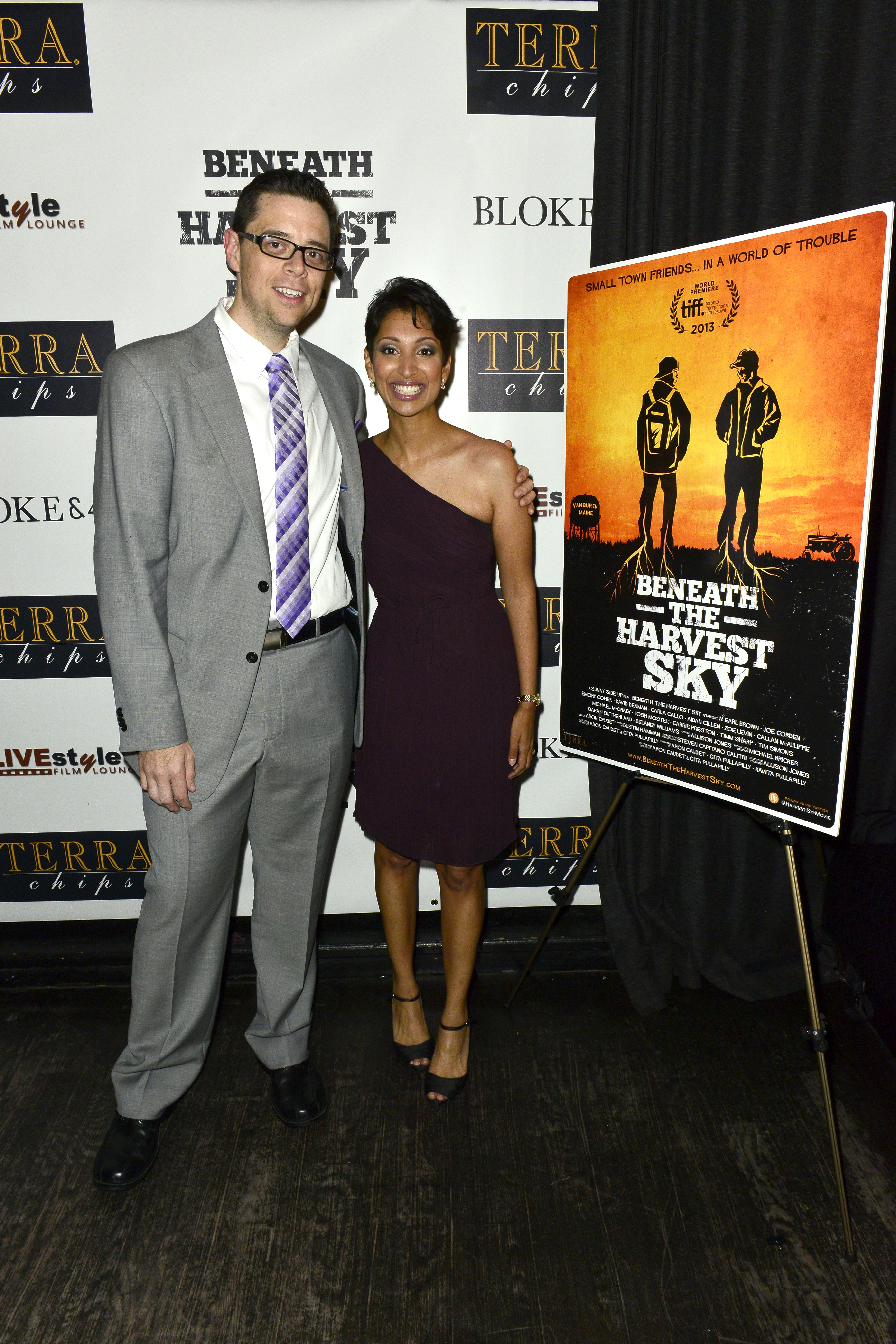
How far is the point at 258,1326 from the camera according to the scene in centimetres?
160

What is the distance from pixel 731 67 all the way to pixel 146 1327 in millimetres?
3115

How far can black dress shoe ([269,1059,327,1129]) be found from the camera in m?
2.07

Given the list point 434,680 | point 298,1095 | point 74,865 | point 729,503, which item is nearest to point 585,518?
point 729,503

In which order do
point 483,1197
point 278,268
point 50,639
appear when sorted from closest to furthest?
point 278,268 → point 483,1197 → point 50,639

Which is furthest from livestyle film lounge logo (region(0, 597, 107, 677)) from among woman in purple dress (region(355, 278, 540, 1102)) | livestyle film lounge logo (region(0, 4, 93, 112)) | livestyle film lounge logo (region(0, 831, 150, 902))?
livestyle film lounge logo (region(0, 4, 93, 112))

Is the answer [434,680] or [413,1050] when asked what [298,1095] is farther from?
[434,680]

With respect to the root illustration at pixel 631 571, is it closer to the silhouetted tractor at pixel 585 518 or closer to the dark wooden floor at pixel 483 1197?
the silhouetted tractor at pixel 585 518

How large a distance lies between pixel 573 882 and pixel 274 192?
1827 millimetres

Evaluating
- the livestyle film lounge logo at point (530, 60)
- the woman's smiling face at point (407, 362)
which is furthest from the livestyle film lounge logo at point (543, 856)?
the livestyle film lounge logo at point (530, 60)

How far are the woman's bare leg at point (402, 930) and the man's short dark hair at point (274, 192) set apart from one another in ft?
4.87

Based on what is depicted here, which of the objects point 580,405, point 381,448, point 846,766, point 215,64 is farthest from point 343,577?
point 215,64

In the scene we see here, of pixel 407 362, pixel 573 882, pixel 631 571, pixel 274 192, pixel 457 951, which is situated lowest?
pixel 457 951

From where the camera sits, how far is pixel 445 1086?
2.16m

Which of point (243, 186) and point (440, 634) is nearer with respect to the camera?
point (440, 634)
